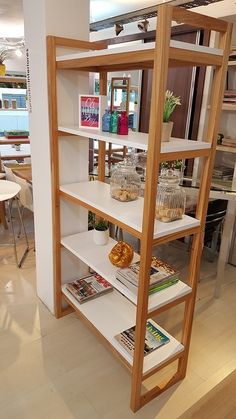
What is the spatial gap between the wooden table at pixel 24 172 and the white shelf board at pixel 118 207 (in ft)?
3.96

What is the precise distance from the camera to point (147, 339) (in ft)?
5.74

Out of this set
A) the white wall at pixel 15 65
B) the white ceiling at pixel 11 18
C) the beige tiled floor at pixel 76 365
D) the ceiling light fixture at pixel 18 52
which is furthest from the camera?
the white wall at pixel 15 65

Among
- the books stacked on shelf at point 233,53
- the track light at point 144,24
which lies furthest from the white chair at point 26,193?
the track light at point 144,24

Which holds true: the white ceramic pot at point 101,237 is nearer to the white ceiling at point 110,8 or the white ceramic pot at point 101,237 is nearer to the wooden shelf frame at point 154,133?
the wooden shelf frame at point 154,133

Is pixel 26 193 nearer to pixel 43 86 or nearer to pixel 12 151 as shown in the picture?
pixel 43 86

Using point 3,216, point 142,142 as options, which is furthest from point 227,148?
point 3,216

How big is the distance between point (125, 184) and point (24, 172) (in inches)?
76.0

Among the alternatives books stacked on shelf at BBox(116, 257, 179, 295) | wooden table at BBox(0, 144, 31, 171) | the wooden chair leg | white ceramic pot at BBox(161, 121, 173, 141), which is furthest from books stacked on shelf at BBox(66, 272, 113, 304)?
wooden table at BBox(0, 144, 31, 171)

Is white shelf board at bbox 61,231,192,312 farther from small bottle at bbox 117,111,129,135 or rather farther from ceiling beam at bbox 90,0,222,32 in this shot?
ceiling beam at bbox 90,0,222,32

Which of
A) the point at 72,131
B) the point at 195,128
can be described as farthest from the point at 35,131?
the point at 195,128

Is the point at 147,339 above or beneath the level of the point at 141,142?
beneath

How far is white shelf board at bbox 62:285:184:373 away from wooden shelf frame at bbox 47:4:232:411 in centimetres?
2

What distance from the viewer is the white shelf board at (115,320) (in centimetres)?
164

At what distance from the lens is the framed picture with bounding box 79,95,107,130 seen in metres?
1.65
